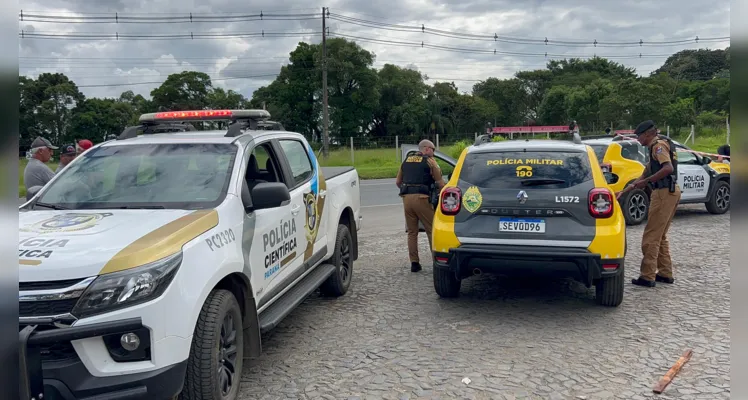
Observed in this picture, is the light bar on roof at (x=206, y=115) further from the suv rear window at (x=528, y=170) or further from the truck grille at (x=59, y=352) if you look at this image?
the truck grille at (x=59, y=352)

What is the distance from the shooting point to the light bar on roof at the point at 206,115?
5.24 meters

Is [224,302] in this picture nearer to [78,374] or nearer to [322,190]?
[78,374]

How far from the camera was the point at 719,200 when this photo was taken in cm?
1151

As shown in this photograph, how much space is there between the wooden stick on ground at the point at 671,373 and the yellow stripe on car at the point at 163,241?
3.18 meters

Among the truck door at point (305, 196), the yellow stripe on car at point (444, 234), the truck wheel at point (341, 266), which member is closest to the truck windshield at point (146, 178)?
the truck door at point (305, 196)

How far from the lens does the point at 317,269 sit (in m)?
5.81

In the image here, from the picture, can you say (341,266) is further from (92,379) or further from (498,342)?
(92,379)

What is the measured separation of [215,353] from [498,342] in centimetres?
254

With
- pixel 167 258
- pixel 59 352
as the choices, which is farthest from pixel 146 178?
pixel 59 352

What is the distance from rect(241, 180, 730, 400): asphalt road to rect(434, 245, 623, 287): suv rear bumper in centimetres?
48

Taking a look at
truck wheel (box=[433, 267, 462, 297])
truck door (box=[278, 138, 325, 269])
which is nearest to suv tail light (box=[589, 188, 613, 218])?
truck wheel (box=[433, 267, 462, 297])

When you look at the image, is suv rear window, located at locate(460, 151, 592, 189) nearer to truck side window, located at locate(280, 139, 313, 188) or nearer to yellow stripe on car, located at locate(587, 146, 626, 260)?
yellow stripe on car, located at locate(587, 146, 626, 260)

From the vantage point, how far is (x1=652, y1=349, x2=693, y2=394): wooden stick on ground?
12.9ft

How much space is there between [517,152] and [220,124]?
11.4 ft
